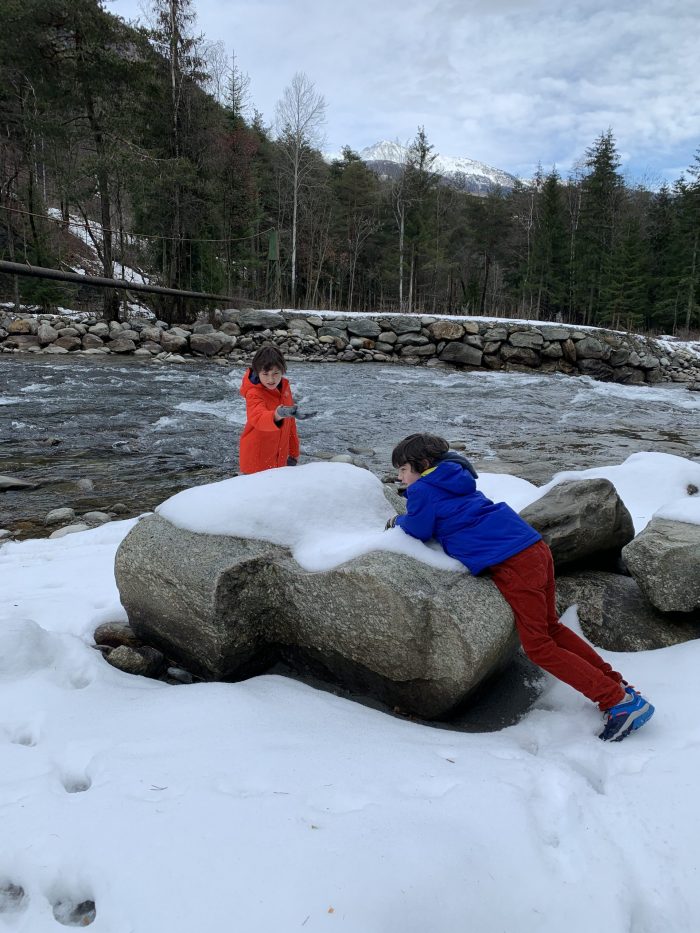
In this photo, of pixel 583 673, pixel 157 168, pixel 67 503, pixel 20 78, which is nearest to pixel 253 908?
pixel 583 673

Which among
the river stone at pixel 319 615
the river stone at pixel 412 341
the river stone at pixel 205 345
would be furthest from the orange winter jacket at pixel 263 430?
the river stone at pixel 412 341

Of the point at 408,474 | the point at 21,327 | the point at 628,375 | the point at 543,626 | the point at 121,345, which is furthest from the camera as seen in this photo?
the point at 628,375

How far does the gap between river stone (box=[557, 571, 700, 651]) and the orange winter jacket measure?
2.09 meters

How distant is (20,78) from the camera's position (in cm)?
1900

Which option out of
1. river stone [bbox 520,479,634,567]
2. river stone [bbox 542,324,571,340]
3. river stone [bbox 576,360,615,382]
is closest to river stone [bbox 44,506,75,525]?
river stone [bbox 520,479,634,567]

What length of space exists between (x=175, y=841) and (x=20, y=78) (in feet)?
81.7

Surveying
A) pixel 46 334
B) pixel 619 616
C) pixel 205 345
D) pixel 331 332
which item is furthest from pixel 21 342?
pixel 619 616

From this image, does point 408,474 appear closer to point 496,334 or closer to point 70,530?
point 70,530

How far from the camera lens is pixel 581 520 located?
3176 mm

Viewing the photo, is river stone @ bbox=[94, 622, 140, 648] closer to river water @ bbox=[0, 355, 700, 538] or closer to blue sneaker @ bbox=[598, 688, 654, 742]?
blue sneaker @ bbox=[598, 688, 654, 742]

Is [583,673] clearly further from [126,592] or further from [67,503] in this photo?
[67,503]

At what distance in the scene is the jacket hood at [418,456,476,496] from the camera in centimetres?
256

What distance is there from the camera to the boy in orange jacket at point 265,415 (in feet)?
12.8

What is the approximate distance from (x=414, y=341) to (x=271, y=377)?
1728 centimetres
